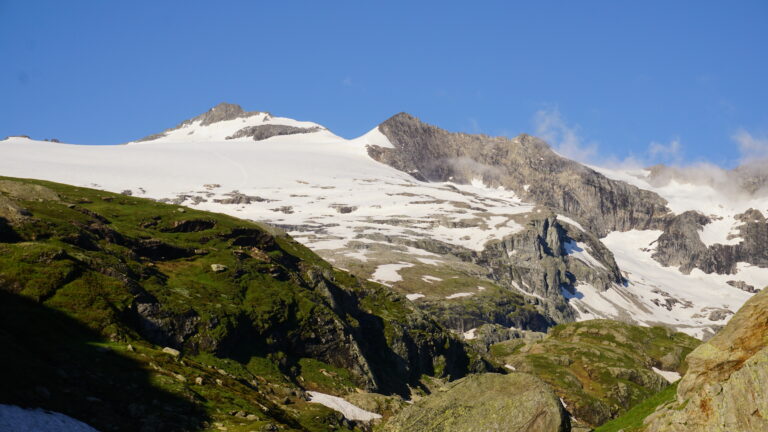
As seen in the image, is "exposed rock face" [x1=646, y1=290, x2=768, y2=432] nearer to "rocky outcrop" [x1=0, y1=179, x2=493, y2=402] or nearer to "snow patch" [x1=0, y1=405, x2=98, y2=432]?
"snow patch" [x1=0, y1=405, x2=98, y2=432]

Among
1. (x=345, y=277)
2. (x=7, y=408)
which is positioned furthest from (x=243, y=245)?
(x=7, y=408)

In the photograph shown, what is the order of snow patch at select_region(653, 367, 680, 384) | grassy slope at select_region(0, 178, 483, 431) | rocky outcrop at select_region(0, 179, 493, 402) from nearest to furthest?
1. grassy slope at select_region(0, 178, 483, 431)
2. rocky outcrop at select_region(0, 179, 493, 402)
3. snow patch at select_region(653, 367, 680, 384)

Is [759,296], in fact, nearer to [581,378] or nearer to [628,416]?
[628,416]

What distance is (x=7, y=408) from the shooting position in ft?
92.7

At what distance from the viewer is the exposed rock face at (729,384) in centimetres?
2045

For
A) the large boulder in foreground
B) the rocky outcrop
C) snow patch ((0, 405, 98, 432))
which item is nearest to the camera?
snow patch ((0, 405, 98, 432))

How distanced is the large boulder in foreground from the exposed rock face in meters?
4.93

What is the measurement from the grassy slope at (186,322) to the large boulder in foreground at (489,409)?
38.2 feet

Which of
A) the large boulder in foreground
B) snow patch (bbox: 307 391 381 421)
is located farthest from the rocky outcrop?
the large boulder in foreground

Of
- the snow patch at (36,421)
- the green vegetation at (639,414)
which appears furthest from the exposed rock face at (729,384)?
the snow patch at (36,421)

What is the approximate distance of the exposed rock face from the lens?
20.5 m

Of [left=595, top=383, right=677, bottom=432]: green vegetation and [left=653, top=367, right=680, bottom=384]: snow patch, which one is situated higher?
[left=595, top=383, right=677, bottom=432]: green vegetation

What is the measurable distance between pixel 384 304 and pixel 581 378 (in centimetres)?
4835

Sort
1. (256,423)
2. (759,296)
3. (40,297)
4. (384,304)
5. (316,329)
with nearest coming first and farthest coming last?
(759,296), (256,423), (40,297), (316,329), (384,304)
